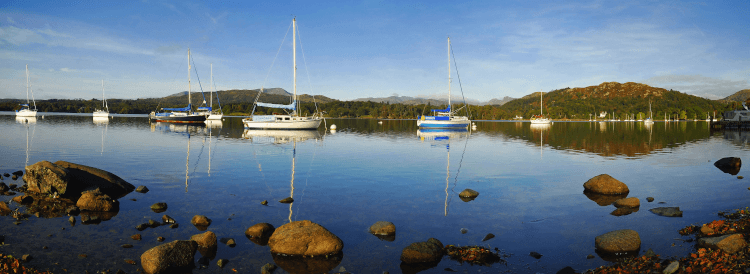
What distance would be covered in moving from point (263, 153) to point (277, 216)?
2204 centimetres

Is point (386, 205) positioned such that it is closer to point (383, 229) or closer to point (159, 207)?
point (383, 229)

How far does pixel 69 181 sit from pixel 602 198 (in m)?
23.6

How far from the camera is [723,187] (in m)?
21.2

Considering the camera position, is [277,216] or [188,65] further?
[188,65]

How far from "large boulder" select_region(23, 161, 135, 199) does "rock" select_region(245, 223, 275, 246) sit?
9.12 meters

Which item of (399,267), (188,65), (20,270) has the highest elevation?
(188,65)

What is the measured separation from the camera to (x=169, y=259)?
33.0 feet

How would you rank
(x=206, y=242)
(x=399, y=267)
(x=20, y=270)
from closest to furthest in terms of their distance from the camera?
(x=20, y=270), (x=399, y=267), (x=206, y=242)

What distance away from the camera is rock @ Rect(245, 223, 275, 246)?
12.3 m

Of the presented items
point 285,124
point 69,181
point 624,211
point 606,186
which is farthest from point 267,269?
point 285,124

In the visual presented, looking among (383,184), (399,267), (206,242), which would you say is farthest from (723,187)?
(206,242)

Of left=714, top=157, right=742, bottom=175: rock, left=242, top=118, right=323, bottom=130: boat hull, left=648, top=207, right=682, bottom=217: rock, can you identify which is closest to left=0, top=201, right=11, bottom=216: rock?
left=648, top=207, right=682, bottom=217: rock

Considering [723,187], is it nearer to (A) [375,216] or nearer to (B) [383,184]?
(B) [383,184]

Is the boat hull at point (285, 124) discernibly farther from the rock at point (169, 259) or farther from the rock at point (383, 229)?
the rock at point (169, 259)
